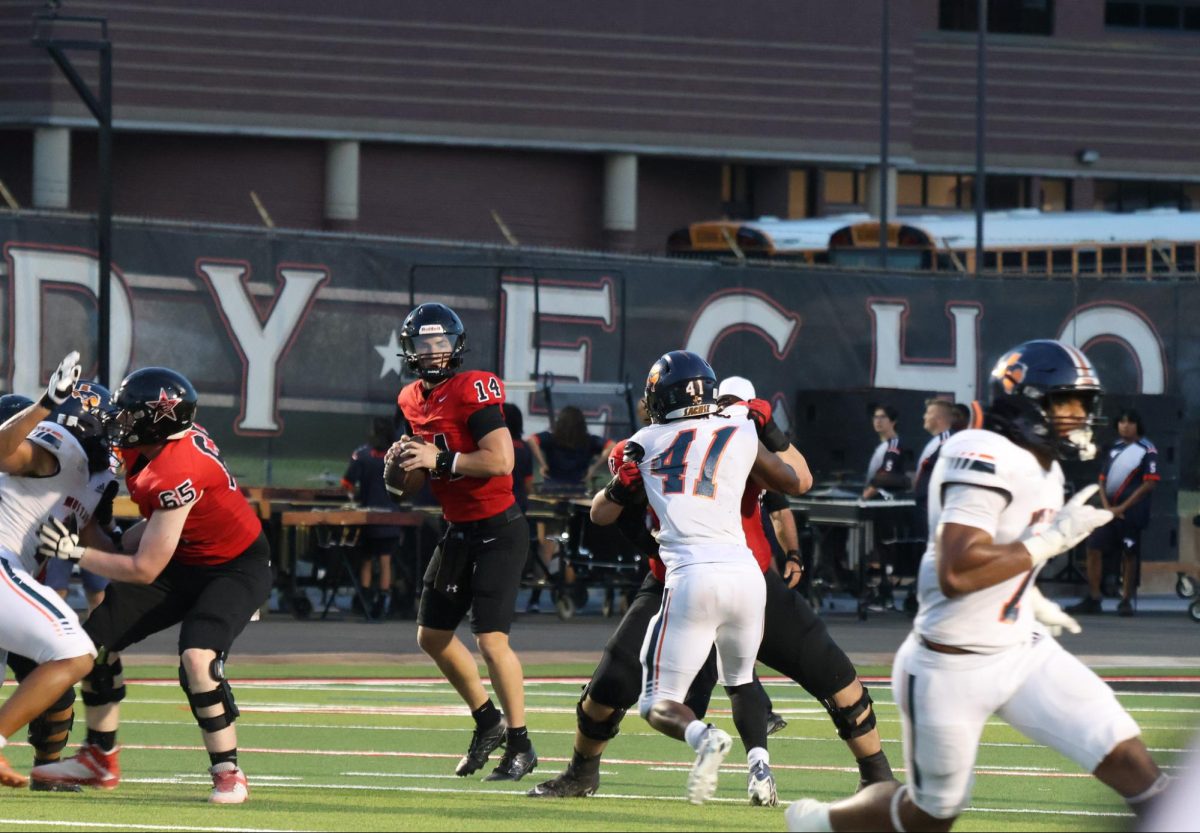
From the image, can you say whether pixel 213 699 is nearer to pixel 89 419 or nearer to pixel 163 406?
pixel 163 406

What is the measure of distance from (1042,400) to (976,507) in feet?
1.46

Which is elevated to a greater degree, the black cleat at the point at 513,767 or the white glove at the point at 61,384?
the white glove at the point at 61,384

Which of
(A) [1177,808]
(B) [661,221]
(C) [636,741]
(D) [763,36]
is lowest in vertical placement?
(C) [636,741]

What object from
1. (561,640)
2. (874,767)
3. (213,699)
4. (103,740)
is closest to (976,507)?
(874,767)

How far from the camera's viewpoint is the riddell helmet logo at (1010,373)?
6.93 meters

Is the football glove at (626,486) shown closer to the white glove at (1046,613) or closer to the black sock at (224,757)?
the black sock at (224,757)

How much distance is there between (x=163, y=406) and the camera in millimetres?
9148

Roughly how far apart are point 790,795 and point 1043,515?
3.54 metres

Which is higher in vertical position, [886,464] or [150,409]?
[150,409]

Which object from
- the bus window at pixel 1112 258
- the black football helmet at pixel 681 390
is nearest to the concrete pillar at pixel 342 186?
the bus window at pixel 1112 258

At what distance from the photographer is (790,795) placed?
10.1 meters

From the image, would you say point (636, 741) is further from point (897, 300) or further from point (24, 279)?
point (897, 300)

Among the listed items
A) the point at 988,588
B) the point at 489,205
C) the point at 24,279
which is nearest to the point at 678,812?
the point at 988,588

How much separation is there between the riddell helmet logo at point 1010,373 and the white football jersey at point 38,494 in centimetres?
409
